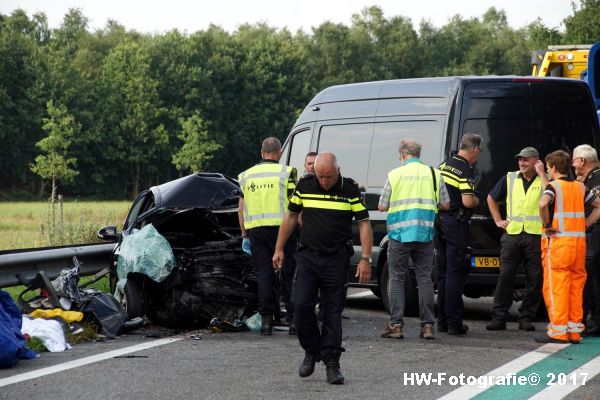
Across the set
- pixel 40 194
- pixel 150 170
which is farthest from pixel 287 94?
pixel 40 194

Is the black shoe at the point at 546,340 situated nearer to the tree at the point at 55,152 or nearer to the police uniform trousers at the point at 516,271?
the police uniform trousers at the point at 516,271

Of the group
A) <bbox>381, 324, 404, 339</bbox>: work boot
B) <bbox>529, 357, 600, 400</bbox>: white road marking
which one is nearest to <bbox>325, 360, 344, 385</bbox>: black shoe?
<bbox>529, 357, 600, 400</bbox>: white road marking

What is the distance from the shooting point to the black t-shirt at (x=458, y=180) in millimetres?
10508

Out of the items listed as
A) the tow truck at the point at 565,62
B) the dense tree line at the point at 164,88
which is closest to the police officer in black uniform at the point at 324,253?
the tow truck at the point at 565,62

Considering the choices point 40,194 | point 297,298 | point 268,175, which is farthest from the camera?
point 40,194

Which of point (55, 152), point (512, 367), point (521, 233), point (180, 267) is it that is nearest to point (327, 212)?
point (512, 367)

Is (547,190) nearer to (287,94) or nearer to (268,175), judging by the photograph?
(268,175)

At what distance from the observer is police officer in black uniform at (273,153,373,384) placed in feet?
26.4

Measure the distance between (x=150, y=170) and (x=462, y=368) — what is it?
87.3 metres

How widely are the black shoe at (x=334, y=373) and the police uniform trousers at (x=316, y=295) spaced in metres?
0.14

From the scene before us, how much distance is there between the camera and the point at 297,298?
811cm

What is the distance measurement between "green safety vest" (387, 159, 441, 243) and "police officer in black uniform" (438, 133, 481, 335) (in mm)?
311

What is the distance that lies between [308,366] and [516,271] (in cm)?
365

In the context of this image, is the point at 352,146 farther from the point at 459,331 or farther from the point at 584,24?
the point at 584,24
